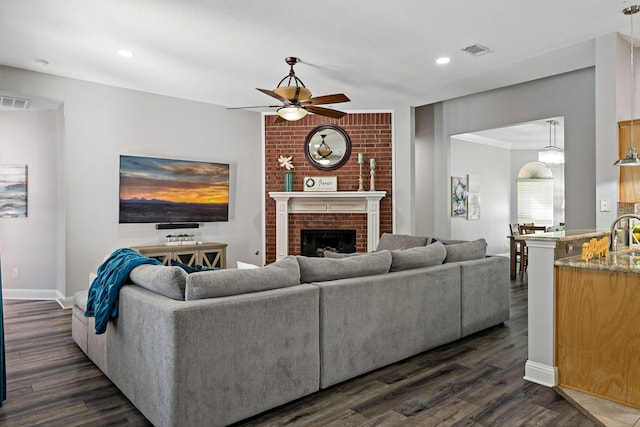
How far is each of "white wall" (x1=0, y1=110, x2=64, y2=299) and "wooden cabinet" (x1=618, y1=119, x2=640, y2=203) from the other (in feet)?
21.6

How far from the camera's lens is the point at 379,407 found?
2574mm

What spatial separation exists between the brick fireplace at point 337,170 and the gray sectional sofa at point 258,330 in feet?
11.1

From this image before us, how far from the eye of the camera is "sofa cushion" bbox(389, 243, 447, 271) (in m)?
3.41

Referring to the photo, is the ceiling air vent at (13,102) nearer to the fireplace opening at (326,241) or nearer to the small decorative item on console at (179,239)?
the small decorative item on console at (179,239)

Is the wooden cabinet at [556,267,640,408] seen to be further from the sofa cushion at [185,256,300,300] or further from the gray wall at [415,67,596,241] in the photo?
the gray wall at [415,67,596,241]

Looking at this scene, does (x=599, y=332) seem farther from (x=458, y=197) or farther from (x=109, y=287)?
(x=458, y=197)

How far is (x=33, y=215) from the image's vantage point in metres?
5.83

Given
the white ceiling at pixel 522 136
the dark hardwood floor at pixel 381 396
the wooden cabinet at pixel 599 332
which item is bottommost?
the dark hardwood floor at pixel 381 396

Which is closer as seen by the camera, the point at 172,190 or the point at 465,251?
the point at 465,251

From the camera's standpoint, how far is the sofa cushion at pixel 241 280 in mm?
2314

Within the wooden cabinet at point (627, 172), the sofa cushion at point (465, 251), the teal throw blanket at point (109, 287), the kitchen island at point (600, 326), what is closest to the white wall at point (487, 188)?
the sofa cushion at point (465, 251)

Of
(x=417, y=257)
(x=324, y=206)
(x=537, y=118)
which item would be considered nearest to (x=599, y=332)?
(x=417, y=257)

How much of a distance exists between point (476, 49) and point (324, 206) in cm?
339

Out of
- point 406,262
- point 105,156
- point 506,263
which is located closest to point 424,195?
point 506,263
